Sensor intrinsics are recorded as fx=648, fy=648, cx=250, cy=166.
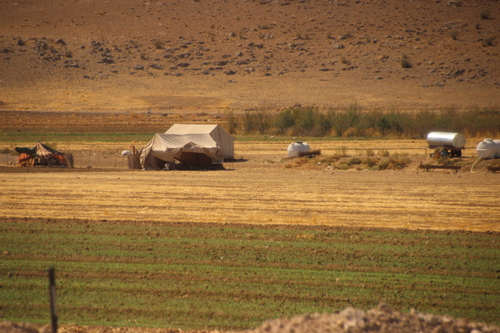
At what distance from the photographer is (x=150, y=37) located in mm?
104062

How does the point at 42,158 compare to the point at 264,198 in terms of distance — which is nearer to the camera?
the point at 264,198

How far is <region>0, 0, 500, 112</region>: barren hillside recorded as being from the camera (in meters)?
81.4

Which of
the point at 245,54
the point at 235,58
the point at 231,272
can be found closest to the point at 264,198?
the point at 231,272

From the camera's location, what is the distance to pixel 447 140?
36.2 metres

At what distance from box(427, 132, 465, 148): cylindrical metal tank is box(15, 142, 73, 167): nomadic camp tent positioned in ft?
65.9

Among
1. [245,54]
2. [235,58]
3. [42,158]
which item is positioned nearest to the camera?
[42,158]

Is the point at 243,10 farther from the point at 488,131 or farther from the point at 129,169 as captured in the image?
the point at 129,169

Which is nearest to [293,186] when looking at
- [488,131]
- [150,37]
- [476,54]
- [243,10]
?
[488,131]

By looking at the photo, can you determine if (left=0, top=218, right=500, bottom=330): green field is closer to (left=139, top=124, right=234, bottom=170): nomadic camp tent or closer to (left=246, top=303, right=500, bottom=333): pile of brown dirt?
(left=246, top=303, right=500, bottom=333): pile of brown dirt

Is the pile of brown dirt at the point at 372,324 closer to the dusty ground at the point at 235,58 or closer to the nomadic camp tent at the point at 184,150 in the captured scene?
the nomadic camp tent at the point at 184,150

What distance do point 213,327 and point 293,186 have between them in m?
16.0

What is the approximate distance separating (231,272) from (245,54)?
286 feet

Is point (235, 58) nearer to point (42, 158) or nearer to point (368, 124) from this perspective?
point (368, 124)

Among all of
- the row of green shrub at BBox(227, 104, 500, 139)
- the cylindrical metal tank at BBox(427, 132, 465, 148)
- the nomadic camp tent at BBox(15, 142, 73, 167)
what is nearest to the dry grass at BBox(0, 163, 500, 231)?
the nomadic camp tent at BBox(15, 142, 73, 167)
